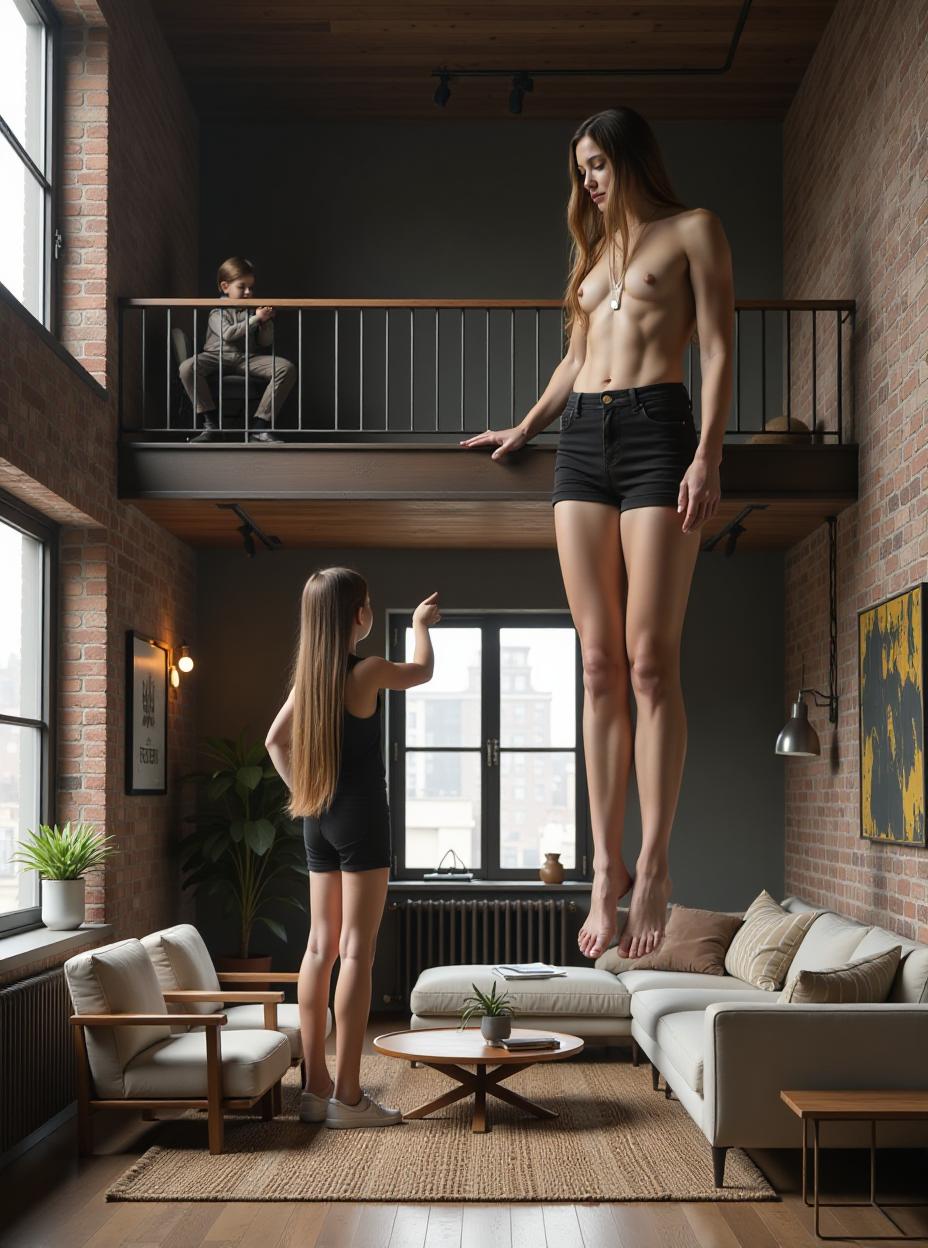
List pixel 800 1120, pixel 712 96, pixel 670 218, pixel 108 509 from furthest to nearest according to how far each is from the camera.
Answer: pixel 712 96 < pixel 108 509 < pixel 800 1120 < pixel 670 218

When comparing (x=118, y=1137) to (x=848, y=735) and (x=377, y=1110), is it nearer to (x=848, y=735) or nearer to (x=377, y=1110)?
(x=377, y=1110)

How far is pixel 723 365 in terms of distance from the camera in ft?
6.04

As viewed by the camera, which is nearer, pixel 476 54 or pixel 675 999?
pixel 675 999

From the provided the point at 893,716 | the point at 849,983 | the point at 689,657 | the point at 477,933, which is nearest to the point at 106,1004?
the point at 849,983

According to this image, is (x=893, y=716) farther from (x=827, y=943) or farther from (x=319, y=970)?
(x=319, y=970)

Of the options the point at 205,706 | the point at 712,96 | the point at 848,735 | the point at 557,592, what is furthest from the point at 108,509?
the point at 712,96

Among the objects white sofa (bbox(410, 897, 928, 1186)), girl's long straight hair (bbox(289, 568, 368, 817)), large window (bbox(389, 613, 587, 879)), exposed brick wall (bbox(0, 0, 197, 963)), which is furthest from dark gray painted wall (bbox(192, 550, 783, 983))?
girl's long straight hair (bbox(289, 568, 368, 817))

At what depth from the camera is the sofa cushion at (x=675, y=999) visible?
6.11 metres

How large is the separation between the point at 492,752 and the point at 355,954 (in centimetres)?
356

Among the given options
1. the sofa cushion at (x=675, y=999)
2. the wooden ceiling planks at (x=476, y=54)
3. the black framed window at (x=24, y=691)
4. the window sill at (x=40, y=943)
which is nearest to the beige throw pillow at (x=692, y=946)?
the sofa cushion at (x=675, y=999)

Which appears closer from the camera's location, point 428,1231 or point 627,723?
point 627,723

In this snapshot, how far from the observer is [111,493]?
6.52 m

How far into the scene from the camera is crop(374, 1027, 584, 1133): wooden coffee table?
5.53 m

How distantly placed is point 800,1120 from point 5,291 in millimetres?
3974
